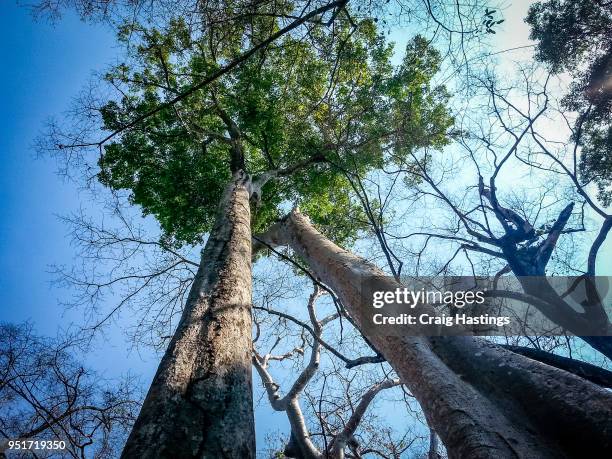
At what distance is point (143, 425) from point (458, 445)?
1.40m

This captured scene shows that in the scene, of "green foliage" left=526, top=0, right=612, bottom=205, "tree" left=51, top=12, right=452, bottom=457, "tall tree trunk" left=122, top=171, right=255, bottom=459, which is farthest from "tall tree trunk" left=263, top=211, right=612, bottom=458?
"green foliage" left=526, top=0, right=612, bottom=205

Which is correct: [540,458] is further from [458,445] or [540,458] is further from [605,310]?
[605,310]

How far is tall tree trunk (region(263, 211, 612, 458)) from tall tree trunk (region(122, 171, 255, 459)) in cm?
107

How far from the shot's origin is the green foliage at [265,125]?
22.7ft

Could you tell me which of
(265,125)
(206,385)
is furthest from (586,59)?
(206,385)

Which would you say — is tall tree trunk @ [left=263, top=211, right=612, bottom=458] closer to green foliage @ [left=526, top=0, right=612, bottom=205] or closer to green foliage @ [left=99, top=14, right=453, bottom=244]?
green foliage @ [left=99, top=14, right=453, bottom=244]

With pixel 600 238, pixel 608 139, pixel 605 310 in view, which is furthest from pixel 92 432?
pixel 608 139

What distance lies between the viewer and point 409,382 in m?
2.27

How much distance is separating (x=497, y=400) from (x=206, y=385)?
5.46ft

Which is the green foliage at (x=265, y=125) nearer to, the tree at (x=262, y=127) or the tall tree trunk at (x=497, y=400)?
the tree at (x=262, y=127)

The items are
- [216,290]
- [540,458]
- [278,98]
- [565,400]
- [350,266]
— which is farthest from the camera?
[278,98]

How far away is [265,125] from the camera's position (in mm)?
7289

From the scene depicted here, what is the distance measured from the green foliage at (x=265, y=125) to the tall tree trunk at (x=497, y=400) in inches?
199

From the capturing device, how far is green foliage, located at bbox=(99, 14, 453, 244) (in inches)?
273
